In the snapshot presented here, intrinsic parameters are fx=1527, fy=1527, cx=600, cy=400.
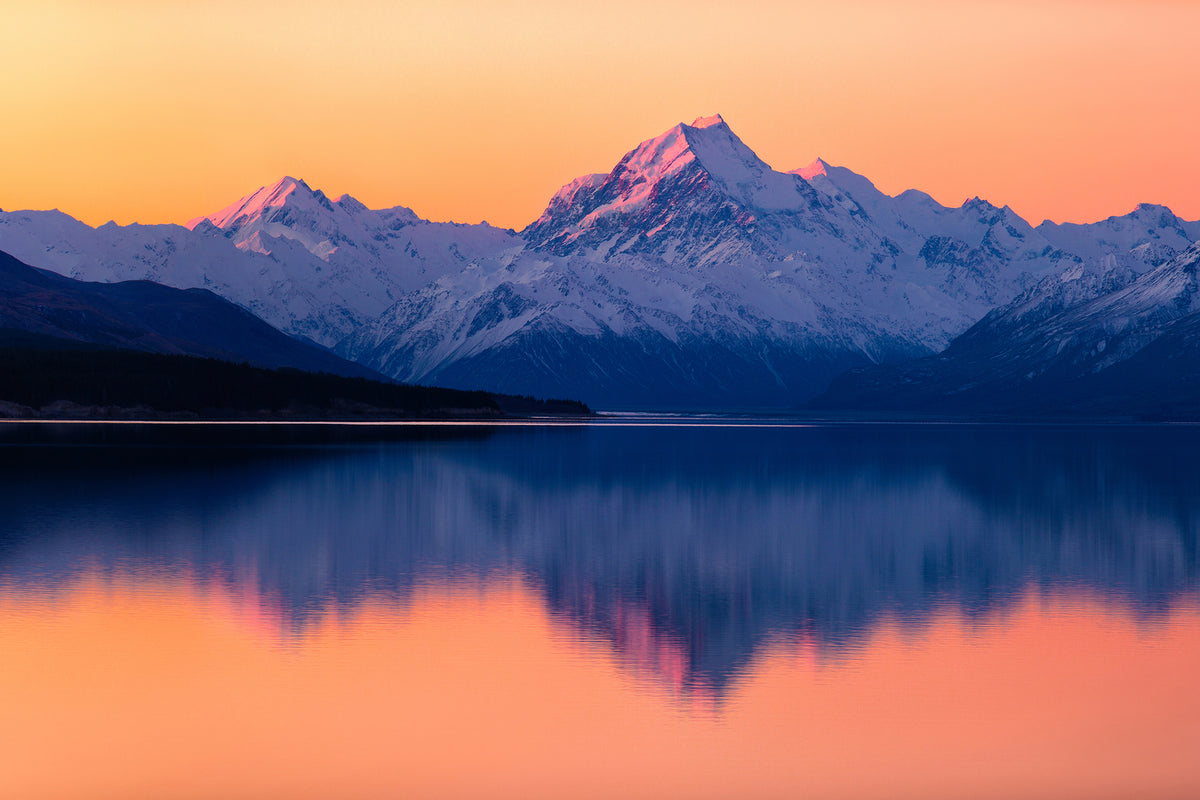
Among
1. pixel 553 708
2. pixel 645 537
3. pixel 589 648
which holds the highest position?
pixel 645 537

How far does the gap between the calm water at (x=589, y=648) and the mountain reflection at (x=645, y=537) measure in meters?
0.32

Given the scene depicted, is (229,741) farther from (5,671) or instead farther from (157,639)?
(157,639)

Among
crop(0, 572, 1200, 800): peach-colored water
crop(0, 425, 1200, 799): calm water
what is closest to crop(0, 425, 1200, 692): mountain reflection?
crop(0, 425, 1200, 799): calm water

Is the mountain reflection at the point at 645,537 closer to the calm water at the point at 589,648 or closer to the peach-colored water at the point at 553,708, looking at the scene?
the calm water at the point at 589,648

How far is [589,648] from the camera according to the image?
1742 inches

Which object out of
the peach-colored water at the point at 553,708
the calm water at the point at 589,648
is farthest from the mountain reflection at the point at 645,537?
the peach-colored water at the point at 553,708

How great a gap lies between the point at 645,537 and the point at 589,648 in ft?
97.4

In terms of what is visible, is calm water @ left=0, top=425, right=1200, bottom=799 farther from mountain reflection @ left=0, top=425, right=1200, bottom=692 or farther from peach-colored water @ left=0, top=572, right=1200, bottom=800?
mountain reflection @ left=0, top=425, right=1200, bottom=692

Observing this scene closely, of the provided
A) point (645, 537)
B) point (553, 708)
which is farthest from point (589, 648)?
point (645, 537)

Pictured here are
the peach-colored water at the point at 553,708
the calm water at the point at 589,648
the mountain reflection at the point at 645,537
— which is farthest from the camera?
the mountain reflection at the point at 645,537

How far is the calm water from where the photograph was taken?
31.8 meters

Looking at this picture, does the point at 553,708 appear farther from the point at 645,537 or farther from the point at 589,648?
the point at 645,537

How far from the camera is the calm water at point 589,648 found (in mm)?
31750

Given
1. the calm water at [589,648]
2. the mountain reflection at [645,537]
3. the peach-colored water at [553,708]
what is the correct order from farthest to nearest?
the mountain reflection at [645,537] < the calm water at [589,648] < the peach-colored water at [553,708]
